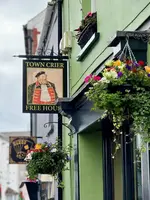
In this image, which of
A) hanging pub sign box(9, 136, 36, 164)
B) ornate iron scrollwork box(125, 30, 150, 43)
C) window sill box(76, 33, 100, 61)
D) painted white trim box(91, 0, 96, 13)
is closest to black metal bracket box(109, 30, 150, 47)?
ornate iron scrollwork box(125, 30, 150, 43)

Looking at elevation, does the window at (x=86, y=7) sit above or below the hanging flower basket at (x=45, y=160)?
above

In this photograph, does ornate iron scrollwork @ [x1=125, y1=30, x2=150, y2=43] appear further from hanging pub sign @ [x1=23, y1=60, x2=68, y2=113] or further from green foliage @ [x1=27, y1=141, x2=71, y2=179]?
hanging pub sign @ [x1=23, y1=60, x2=68, y2=113]

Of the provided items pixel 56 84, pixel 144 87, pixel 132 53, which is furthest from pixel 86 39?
pixel 144 87

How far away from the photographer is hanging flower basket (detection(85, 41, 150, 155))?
4.58 metres

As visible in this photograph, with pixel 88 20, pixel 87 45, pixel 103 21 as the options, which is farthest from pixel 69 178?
pixel 103 21

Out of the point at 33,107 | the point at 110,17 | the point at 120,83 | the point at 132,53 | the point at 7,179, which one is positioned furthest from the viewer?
the point at 7,179

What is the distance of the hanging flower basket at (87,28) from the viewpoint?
822cm

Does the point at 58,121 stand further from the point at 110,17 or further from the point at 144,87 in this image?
the point at 144,87

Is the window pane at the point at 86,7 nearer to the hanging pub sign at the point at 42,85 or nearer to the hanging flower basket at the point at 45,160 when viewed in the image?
the hanging pub sign at the point at 42,85

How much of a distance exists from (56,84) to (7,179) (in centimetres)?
5004

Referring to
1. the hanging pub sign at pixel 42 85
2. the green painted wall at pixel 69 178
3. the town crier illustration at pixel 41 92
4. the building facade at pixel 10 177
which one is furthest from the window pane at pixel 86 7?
the building facade at pixel 10 177

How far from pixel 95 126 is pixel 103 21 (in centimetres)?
167

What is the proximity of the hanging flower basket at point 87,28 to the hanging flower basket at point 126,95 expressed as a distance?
11.1 ft

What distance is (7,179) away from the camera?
→ 58.9m
